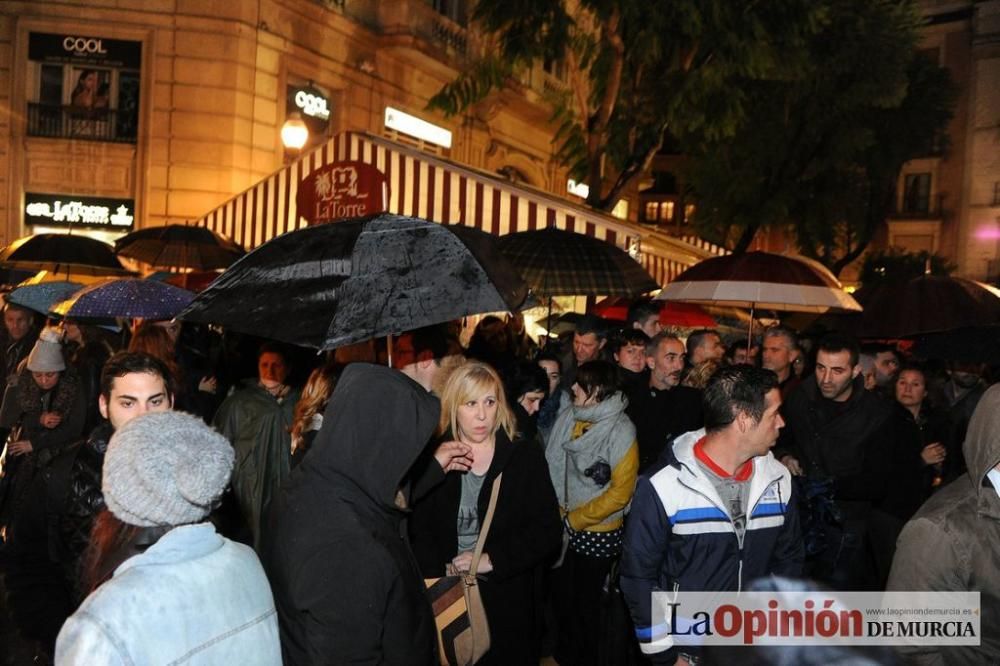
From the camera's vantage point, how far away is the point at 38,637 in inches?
115

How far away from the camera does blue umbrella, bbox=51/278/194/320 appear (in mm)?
6133

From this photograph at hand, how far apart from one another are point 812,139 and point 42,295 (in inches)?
848

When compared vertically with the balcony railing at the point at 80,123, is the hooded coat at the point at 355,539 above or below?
below

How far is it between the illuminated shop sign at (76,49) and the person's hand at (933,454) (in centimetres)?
1576

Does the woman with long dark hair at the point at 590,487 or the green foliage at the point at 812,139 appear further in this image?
the green foliage at the point at 812,139

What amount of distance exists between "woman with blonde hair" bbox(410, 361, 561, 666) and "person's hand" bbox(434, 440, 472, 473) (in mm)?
331

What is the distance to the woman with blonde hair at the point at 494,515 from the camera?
410 cm

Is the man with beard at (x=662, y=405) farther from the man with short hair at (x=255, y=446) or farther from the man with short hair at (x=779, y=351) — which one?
the man with short hair at (x=255, y=446)

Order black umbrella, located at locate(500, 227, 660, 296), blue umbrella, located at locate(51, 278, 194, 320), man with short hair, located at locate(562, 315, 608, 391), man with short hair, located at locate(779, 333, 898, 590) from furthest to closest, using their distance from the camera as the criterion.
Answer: black umbrella, located at locate(500, 227, 660, 296) → man with short hair, located at locate(562, 315, 608, 391) → blue umbrella, located at locate(51, 278, 194, 320) → man with short hair, located at locate(779, 333, 898, 590)

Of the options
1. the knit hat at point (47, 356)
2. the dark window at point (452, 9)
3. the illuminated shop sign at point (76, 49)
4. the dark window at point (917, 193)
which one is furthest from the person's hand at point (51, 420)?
the dark window at point (917, 193)

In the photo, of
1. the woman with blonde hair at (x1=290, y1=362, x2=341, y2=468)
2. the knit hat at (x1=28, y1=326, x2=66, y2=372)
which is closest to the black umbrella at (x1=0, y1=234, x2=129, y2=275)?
the knit hat at (x1=28, y1=326, x2=66, y2=372)

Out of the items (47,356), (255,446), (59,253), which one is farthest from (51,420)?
(59,253)

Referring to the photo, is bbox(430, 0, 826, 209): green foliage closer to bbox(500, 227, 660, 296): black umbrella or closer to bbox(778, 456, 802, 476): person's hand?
bbox(500, 227, 660, 296): black umbrella

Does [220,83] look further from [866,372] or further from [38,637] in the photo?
[38,637]
